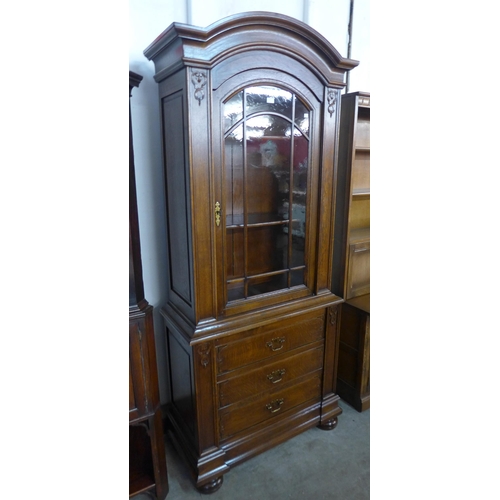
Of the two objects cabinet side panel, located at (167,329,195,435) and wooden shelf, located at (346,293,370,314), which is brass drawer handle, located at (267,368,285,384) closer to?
cabinet side panel, located at (167,329,195,435)

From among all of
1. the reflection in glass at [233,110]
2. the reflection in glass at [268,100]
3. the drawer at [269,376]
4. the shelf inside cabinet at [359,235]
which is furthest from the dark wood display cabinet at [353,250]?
the reflection in glass at [233,110]

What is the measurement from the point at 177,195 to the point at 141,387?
677 mm

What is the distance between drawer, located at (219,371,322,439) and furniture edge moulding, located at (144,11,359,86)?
49.7 inches

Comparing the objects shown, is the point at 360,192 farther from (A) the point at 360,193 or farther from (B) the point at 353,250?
(B) the point at 353,250

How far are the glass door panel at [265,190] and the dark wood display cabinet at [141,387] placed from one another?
32cm

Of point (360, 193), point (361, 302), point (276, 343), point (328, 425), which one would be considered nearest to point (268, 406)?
point (276, 343)

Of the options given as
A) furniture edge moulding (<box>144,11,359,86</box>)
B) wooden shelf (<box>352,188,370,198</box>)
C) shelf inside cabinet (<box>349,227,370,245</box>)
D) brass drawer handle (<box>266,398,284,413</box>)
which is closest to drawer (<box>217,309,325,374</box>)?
brass drawer handle (<box>266,398,284,413</box>)

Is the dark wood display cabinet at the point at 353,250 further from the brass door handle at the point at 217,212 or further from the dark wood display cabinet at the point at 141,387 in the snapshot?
the dark wood display cabinet at the point at 141,387

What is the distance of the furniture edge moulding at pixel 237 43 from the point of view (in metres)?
1.02

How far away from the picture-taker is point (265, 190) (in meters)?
1.34
